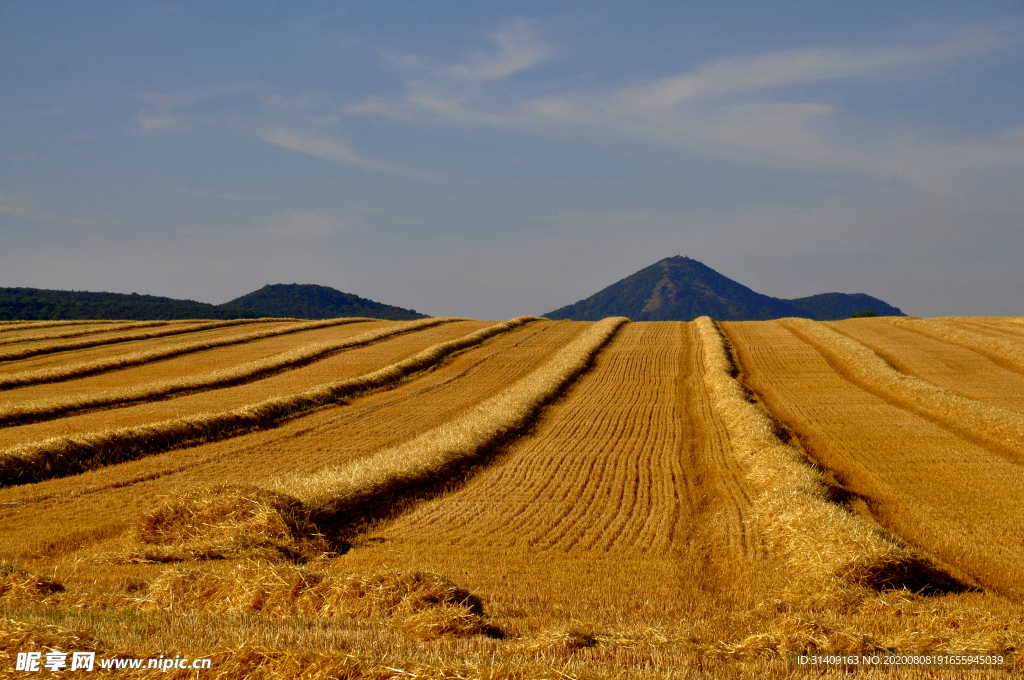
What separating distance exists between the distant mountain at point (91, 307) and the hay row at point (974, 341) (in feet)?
307

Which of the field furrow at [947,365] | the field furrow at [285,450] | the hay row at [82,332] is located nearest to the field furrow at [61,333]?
the hay row at [82,332]

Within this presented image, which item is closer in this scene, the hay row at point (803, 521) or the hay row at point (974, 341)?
the hay row at point (803, 521)

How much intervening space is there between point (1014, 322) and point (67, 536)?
187 feet

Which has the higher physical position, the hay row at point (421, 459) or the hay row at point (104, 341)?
the hay row at point (104, 341)

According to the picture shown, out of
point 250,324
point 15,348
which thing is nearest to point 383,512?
point 15,348

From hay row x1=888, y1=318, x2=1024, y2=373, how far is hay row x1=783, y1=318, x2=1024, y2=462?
6.09 metres

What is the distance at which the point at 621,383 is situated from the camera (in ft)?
97.1

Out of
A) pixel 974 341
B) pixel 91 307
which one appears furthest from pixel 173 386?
pixel 91 307

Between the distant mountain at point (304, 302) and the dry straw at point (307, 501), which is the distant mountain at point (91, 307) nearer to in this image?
the distant mountain at point (304, 302)

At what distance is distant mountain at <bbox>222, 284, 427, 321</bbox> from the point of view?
17212 centimetres

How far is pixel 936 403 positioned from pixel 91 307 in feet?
396

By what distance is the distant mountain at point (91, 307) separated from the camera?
333 feet

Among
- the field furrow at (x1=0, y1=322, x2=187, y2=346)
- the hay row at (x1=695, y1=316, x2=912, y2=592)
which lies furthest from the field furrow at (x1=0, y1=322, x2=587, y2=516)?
the field furrow at (x1=0, y1=322, x2=187, y2=346)

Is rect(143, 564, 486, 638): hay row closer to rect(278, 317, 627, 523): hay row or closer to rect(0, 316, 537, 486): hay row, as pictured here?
rect(278, 317, 627, 523): hay row
